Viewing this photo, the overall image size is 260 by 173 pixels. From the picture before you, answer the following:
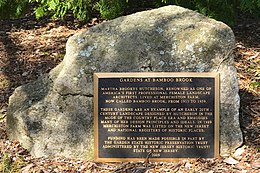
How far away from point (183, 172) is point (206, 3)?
108 inches

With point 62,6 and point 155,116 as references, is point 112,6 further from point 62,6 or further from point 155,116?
point 155,116

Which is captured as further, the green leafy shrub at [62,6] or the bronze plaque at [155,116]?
the green leafy shrub at [62,6]

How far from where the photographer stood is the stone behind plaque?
3.49 metres

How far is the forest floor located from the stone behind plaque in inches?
5.0

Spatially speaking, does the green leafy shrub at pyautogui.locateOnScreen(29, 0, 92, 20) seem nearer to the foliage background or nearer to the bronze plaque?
the foliage background

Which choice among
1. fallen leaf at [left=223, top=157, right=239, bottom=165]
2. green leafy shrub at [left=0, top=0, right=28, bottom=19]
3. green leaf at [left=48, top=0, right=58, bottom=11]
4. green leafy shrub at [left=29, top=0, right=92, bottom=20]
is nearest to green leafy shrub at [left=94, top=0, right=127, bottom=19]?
green leafy shrub at [left=29, top=0, right=92, bottom=20]

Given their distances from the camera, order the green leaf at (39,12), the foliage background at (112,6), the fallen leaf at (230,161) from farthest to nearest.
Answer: the green leaf at (39,12) < the foliage background at (112,6) < the fallen leaf at (230,161)

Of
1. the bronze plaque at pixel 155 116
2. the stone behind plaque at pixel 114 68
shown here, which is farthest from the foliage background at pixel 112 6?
the bronze plaque at pixel 155 116

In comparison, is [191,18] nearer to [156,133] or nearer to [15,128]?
[156,133]

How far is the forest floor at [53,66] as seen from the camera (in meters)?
3.45

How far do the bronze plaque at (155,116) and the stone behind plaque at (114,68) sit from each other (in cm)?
9

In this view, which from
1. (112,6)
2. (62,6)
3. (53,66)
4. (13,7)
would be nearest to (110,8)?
(112,6)

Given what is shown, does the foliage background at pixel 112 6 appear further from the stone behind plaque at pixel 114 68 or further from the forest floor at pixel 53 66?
the stone behind plaque at pixel 114 68

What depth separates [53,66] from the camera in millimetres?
5246
